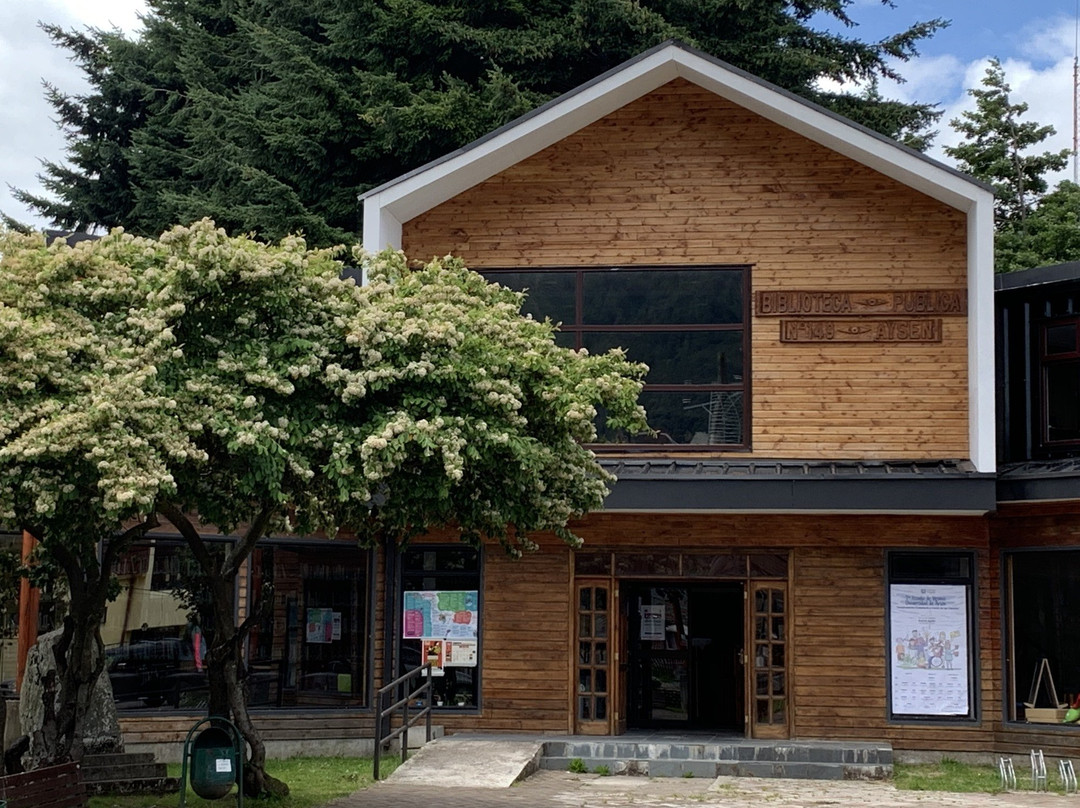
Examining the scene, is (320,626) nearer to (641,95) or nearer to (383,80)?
(641,95)

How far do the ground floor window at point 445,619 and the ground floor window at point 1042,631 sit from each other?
21.6 ft

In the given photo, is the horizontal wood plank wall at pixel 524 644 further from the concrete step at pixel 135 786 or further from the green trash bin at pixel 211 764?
the green trash bin at pixel 211 764

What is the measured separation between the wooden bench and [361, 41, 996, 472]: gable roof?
8.21 meters

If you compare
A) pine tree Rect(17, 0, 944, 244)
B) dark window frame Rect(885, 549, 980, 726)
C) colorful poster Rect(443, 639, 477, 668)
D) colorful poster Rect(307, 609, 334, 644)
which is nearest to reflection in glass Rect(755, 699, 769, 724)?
dark window frame Rect(885, 549, 980, 726)

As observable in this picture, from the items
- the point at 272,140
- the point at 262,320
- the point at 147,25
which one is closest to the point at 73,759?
the point at 262,320

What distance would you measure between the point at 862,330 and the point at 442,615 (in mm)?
6435

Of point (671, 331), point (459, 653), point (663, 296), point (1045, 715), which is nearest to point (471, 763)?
point (459, 653)

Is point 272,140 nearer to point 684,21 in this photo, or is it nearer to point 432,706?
point 684,21

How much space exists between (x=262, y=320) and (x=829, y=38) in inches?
911

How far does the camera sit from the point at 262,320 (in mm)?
11625

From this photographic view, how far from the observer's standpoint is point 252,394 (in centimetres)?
1081

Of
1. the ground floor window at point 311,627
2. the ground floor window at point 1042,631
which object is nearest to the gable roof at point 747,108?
the ground floor window at point 1042,631

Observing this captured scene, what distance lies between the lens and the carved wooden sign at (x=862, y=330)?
57.7 ft

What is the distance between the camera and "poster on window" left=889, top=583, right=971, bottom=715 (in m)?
17.2
